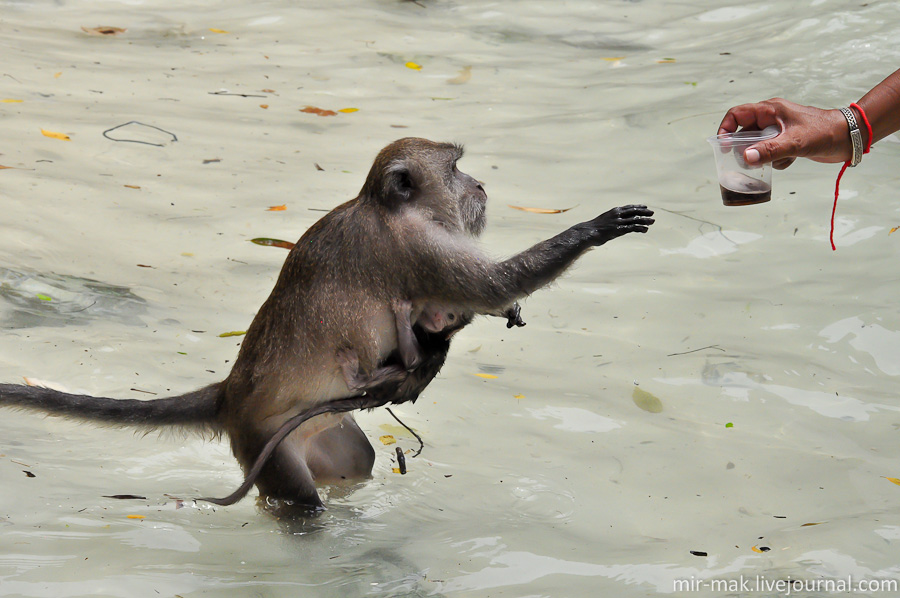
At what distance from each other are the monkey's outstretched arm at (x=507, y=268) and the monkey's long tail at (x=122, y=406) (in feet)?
3.16

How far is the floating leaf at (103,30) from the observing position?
9.41 m

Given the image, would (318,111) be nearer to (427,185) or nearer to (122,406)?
(427,185)

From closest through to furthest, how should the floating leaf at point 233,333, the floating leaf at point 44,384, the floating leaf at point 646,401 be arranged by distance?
the floating leaf at point 44,384 → the floating leaf at point 646,401 → the floating leaf at point 233,333

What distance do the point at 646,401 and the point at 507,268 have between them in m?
1.32

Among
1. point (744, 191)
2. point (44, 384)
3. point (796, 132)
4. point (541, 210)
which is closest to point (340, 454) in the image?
point (44, 384)

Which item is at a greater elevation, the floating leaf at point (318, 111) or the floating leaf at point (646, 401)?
the floating leaf at point (318, 111)

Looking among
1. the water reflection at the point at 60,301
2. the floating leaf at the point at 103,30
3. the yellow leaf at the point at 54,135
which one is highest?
the floating leaf at the point at 103,30

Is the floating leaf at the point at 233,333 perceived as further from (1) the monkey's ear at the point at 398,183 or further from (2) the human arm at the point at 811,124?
(2) the human arm at the point at 811,124

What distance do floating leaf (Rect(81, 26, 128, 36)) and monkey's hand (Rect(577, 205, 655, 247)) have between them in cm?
756

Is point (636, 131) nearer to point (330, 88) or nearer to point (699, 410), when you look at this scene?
point (330, 88)

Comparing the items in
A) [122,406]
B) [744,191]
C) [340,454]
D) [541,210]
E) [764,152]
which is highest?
[764,152]

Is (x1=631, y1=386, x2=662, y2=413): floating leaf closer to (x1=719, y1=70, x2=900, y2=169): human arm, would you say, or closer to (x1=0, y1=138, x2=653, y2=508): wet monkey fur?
(x1=0, y1=138, x2=653, y2=508): wet monkey fur

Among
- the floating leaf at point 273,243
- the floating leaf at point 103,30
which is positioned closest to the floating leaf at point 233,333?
the floating leaf at point 273,243

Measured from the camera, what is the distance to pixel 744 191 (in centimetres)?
348
